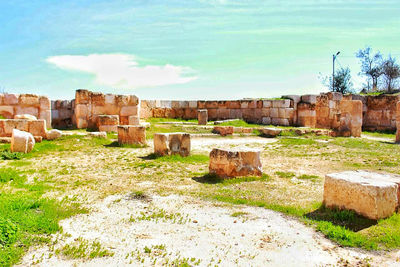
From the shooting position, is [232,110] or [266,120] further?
[232,110]

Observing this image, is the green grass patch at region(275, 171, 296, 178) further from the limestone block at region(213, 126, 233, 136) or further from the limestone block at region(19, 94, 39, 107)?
the limestone block at region(19, 94, 39, 107)

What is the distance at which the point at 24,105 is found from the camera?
46.3ft

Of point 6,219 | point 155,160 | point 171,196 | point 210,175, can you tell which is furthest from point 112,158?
point 6,219

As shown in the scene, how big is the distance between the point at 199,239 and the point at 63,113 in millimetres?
14171

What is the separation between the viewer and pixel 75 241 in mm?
4051

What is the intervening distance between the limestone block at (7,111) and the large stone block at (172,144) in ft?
Result: 24.9

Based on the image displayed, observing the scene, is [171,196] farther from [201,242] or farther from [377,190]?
[377,190]

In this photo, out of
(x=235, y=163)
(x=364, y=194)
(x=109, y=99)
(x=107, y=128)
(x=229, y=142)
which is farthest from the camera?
(x=109, y=99)

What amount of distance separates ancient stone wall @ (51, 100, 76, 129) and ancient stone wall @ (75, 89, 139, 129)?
130 centimetres

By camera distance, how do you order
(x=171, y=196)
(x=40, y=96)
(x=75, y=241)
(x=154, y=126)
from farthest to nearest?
1. (x=154, y=126)
2. (x=40, y=96)
3. (x=171, y=196)
4. (x=75, y=241)

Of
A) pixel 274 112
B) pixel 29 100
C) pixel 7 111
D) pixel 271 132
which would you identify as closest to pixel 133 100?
pixel 29 100

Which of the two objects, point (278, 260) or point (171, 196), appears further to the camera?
point (171, 196)

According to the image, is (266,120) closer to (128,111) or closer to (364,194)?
(128,111)

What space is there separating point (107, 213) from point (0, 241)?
1538mm
